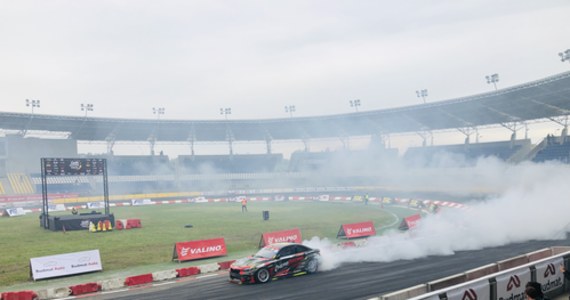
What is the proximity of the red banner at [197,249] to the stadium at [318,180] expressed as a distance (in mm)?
753

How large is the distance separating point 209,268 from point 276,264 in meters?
4.18

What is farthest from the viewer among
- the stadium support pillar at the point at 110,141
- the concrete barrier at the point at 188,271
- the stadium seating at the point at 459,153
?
the stadium support pillar at the point at 110,141

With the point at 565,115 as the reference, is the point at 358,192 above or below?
below

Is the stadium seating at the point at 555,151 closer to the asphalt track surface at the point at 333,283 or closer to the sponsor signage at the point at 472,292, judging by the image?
the asphalt track surface at the point at 333,283

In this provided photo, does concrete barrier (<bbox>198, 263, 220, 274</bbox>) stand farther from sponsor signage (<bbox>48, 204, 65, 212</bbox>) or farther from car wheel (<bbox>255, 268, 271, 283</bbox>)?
sponsor signage (<bbox>48, 204, 65, 212</bbox>)

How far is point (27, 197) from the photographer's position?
221 feet

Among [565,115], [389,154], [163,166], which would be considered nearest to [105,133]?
[163,166]

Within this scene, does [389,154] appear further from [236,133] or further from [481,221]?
[481,221]

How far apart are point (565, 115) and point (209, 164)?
215ft

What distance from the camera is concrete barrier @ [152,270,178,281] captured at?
19.7m

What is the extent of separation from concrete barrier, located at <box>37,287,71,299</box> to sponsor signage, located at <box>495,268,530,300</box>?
49.7ft

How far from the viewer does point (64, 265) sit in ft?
68.5

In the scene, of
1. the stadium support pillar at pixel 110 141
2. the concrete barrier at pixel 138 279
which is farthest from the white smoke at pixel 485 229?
the stadium support pillar at pixel 110 141

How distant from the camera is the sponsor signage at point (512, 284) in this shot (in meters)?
12.1
